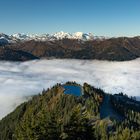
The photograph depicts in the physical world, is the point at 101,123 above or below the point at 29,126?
below

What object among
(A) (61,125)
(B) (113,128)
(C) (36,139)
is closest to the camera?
(C) (36,139)

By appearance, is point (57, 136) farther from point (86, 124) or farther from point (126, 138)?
point (126, 138)

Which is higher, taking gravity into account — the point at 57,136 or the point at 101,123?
the point at 57,136

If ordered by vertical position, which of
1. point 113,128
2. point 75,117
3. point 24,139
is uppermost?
point 75,117

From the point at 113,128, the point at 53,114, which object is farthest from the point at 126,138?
the point at 113,128

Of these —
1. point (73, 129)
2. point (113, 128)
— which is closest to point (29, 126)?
point (73, 129)

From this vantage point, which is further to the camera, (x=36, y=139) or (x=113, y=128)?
(x=113, y=128)

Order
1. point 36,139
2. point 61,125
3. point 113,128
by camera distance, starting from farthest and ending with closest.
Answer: point 113,128, point 61,125, point 36,139

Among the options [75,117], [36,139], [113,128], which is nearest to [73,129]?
[75,117]

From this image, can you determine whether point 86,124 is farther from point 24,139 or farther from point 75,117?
point 24,139

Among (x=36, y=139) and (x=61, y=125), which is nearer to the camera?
(x=36, y=139)
